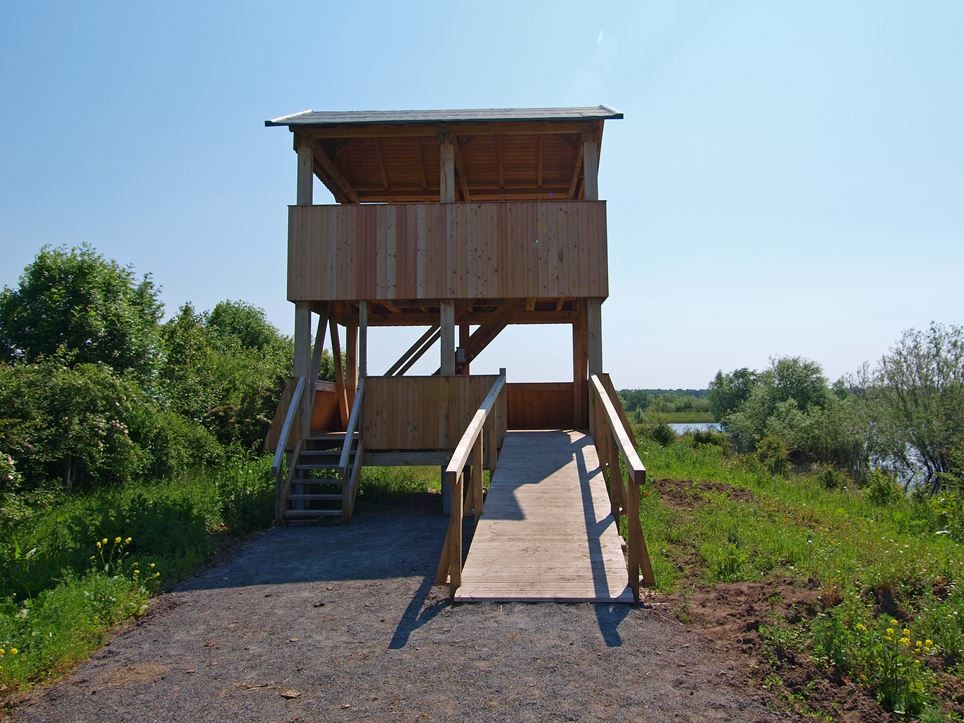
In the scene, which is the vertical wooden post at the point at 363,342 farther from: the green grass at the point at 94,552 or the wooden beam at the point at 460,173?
the wooden beam at the point at 460,173

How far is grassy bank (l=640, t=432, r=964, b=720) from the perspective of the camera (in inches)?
166

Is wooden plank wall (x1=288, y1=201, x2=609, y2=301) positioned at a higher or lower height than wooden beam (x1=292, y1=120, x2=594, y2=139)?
lower

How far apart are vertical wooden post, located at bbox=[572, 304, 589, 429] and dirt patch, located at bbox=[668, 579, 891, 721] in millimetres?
8139

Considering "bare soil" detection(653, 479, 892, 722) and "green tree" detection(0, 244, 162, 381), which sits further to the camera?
"green tree" detection(0, 244, 162, 381)

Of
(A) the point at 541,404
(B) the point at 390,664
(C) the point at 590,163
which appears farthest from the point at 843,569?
(A) the point at 541,404

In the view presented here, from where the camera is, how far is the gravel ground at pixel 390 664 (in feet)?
12.9

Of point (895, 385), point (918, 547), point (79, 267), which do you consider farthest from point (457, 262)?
point (895, 385)

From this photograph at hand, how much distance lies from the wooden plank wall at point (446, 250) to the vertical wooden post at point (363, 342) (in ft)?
0.97

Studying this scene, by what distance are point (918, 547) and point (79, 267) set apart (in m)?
18.0

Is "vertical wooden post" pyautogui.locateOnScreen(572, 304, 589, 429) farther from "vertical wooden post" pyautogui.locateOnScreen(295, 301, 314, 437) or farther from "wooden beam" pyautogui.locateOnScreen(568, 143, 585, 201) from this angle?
"vertical wooden post" pyautogui.locateOnScreen(295, 301, 314, 437)

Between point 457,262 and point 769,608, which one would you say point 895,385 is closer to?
point 457,262

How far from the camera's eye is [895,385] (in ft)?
81.6

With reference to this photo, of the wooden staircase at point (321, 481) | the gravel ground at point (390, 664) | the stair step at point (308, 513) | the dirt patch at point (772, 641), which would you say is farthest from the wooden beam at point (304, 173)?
the dirt patch at point (772, 641)

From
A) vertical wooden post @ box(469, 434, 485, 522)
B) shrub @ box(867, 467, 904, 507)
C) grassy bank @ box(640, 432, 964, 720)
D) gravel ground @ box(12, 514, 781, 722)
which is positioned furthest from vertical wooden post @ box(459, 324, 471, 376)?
gravel ground @ box(12, 514, 781, 722)
